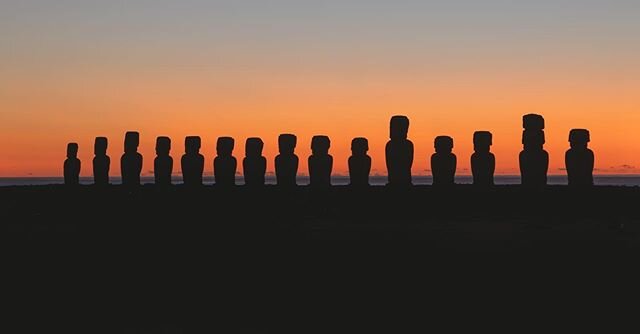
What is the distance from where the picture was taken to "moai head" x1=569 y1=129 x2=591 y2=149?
2586 centimetres

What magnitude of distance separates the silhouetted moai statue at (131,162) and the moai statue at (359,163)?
7730mm

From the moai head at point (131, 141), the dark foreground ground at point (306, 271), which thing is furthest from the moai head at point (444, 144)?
the moai head at point (131, 141)

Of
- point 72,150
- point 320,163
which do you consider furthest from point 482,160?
point 72,150

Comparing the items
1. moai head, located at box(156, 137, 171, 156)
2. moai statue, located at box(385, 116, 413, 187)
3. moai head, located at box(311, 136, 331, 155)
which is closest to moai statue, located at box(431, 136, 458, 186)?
moai statue, located at box(385, 116, 413, 187)

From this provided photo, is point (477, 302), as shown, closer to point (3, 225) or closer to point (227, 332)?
point (227, 332)

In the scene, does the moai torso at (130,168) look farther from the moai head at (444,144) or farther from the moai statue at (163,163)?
the moai head at (444,144)

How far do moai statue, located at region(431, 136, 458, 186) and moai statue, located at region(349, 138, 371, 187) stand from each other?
1684 millimetres

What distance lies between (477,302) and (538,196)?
42.3ft

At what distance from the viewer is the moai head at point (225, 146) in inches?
1171

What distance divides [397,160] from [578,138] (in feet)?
13.8

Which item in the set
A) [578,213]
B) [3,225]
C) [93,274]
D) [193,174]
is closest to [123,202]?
[193,174]

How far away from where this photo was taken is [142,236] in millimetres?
17438

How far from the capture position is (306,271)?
13.7m

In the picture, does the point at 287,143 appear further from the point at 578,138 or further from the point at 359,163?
the point at 578,138
